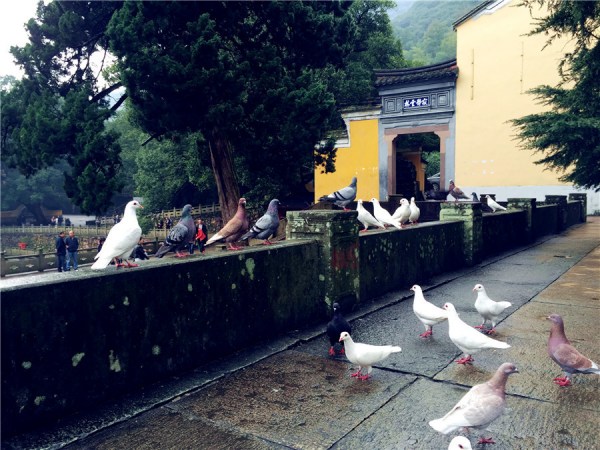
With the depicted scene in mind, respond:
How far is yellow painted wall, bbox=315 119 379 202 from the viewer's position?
25828 mm

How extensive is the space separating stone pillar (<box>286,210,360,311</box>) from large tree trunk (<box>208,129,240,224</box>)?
10.1 m

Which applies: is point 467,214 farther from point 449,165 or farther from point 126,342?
point 449,165

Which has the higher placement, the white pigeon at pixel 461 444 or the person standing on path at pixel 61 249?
the white pigeon at pixel 461 444

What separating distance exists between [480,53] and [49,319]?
2531cm

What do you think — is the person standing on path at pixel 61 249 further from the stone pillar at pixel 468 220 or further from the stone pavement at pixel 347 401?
the stone pavement at pixel 347 401

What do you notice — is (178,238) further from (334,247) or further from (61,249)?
(61,249)

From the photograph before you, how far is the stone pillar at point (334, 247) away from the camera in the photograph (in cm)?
575

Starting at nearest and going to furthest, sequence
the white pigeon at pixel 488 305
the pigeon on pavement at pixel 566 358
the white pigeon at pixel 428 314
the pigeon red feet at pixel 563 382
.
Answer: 1. the pigeon on pavement at pixel 566 358
2. the pigeon red feet at pixel 563 382
3. the white pigeon at pixel 428 314
4. the white pigeon at pixel 488 305

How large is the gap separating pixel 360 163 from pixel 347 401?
23.4 metres

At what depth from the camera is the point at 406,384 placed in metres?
3.92

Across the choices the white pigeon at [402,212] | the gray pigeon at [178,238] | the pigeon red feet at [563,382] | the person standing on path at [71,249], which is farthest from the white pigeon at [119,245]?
the person standing on path at [71,249]

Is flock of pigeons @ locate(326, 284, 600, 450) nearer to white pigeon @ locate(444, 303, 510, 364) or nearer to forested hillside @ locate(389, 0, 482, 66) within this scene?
white pigeon @ locate(444, 303, 510, 364)

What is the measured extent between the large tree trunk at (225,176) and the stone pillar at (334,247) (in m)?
10.1

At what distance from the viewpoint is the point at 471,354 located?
432 centimetres
